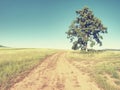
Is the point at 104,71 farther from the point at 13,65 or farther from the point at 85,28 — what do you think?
the point at 85,28

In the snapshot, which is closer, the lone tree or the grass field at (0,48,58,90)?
the grass field at (0,48,58,90)

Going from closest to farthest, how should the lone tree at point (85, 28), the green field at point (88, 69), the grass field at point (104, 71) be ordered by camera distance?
the grass field at point (104, 71), the green field at point (88, 69), the lone tree at point (85, 28)

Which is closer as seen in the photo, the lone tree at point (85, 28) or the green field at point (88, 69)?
the green field at point (88, 69)

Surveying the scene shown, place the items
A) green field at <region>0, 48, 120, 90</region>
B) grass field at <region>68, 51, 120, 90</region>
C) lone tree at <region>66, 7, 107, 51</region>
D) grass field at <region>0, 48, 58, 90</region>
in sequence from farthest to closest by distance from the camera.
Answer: lone tree at <region>66, 7, 107, 51</region>, grass field at <region>0, 48, 58, 90</region>, green field at <region>0, 48, 120, 90</region>, grass field at <region>68, 51, 120, 90</region>

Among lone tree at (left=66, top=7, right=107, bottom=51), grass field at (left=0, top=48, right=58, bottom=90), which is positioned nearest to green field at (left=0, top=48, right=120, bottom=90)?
grass field at (left=0, top=48, right=58, bottom=90)

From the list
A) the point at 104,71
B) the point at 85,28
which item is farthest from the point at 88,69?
the point at 85,28

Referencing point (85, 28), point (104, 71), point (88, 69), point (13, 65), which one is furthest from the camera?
point (85, 28)

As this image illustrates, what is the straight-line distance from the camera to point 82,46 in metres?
54.8

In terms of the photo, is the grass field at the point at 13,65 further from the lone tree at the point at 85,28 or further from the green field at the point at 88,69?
the lone tree at the point at 85,28

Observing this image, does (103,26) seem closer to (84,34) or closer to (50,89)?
(84,34)

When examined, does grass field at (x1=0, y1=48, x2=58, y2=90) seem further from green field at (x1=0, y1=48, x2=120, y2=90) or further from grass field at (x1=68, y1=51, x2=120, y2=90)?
grass field at (x1=68, y1=51, x2=120, y2=90)

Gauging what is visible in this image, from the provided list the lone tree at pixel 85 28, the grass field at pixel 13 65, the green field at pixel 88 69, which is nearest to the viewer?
the green field at pixel 88 69

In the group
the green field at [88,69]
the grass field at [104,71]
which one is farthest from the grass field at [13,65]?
the grass field at [104,71]

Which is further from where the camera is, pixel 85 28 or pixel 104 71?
pixel 85 28
